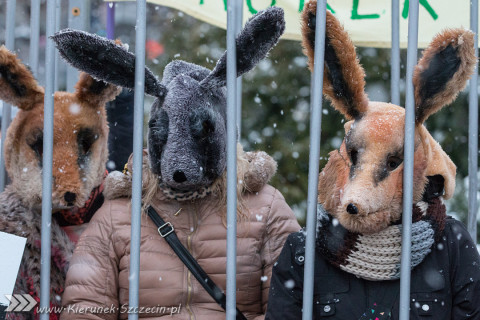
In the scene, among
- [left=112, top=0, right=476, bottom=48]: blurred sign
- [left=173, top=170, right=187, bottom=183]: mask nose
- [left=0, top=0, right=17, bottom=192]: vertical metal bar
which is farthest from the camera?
[left=112, top=0, right=476, bottom=48]: blurred sign

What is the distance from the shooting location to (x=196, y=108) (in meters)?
2.26

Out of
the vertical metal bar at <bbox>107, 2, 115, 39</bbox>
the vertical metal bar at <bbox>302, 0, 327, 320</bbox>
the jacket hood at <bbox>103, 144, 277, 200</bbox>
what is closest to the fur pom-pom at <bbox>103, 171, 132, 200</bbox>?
the jacket hood at <bbox>103, 144, 277, 200</bbox>

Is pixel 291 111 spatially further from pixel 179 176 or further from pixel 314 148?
pixel 314 148

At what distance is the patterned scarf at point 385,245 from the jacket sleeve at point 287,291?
125 mm

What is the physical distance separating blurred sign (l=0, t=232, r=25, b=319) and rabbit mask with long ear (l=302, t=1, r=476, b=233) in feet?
2.84

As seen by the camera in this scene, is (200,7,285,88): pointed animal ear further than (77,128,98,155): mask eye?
No

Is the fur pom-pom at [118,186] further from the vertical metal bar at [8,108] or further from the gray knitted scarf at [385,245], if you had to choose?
the gray knitted scarf at [385,245]

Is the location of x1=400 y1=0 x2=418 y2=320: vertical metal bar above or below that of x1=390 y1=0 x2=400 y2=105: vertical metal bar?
below

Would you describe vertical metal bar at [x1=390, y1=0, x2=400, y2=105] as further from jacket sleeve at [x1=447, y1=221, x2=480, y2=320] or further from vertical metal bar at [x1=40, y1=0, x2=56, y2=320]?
vertical metal bar at [x1=40, y1=0, x2=56, y2=320]

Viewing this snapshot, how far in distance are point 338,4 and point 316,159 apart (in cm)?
132

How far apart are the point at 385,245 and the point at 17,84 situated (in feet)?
4.34

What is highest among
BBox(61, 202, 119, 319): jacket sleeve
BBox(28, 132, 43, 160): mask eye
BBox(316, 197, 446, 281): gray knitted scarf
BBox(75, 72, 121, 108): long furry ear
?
BBox(75, 72, 121, 108): long furry ear

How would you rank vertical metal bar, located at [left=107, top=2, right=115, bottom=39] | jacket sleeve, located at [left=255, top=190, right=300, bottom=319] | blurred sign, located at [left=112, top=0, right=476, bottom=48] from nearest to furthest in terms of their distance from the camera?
jacket sleeve, located at [left=255, top=190, right=300, bottom=319] → blurred sign, located at [left=112, top=0, right=476, bottom=48] → vertical metal bar, located at [left=107, top=2, right=115, bottom=39]

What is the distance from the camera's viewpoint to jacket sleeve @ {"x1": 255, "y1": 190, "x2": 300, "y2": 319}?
231 centimetres
